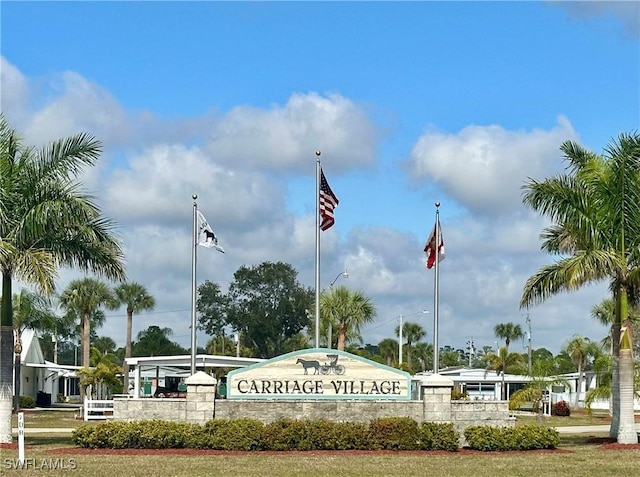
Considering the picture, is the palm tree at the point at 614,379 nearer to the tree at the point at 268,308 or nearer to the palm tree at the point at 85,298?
the palm tree at the point at 85,298

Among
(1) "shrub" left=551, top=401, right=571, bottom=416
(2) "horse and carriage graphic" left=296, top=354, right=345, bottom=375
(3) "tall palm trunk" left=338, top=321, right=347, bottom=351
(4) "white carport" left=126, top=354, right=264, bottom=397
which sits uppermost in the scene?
(3) "tall palm trunk" left=338, top=321, right=347, bottom=351

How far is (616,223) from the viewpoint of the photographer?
1092 inches

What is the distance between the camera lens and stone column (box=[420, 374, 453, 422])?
2819 cm

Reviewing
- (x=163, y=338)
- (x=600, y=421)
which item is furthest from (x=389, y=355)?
(x=600, y=421)

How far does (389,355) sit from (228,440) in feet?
253

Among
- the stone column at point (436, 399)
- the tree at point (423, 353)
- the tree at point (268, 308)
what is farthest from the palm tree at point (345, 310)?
the tree at point (423, 353)

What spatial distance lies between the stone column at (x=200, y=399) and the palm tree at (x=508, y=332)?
73.1m

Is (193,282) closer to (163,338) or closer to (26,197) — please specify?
(26,197)

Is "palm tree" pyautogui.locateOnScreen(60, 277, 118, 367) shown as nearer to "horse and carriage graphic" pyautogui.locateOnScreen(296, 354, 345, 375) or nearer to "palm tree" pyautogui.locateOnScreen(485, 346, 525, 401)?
"palm tree" pyautogui.locateOnScreen(485, 346, 525, 401)

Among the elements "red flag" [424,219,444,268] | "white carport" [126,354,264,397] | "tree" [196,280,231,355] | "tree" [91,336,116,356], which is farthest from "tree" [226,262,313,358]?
"red flag" [424,219,444,268]

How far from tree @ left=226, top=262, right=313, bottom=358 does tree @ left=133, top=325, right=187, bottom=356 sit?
284 inches

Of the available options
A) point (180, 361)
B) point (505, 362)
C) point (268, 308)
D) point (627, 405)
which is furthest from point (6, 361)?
point (268, 308)

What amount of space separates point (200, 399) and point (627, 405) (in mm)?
11680

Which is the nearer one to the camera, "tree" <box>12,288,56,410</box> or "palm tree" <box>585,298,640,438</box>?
"palm tree" <box>585,298,640,438</box>
